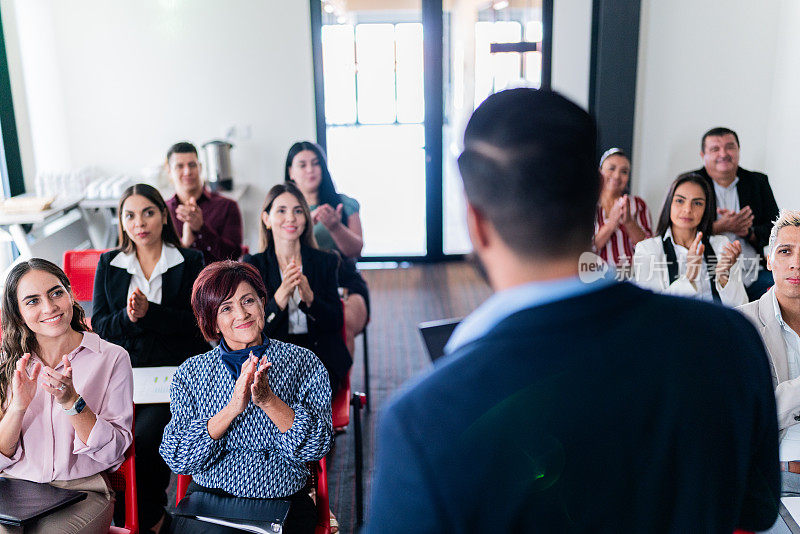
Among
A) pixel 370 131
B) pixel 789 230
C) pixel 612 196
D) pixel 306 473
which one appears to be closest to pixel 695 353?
pixel 306 473

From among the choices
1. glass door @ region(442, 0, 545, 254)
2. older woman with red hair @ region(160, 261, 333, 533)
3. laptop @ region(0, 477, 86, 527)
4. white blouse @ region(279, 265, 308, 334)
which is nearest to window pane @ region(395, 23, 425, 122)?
glass door @ region(442, 0, 545, 254)

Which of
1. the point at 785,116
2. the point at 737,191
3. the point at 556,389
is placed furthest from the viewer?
the point at 785,116

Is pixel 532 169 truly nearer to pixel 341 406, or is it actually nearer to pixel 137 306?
pixel 341 406

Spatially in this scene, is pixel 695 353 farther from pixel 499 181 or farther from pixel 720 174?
pixel 720 174

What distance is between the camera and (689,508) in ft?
2.85

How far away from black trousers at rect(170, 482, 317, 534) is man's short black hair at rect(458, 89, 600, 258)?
1.61m

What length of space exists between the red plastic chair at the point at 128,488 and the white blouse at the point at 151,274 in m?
0.95

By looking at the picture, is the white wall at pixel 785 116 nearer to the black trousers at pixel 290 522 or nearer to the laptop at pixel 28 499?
the black trousers at pixel 290 522

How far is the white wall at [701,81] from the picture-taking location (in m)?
4.84

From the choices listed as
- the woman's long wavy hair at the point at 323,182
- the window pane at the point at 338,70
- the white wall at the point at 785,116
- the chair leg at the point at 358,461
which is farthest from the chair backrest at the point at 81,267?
the white wall at the point at 785,116

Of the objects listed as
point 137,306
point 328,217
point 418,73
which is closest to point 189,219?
point 328,217

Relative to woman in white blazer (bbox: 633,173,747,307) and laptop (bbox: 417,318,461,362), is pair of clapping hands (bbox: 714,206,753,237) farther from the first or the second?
laptop (bbox: 417,318,461,362)

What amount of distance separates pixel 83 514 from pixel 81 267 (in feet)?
5.20

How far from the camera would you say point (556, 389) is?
2.57ft
